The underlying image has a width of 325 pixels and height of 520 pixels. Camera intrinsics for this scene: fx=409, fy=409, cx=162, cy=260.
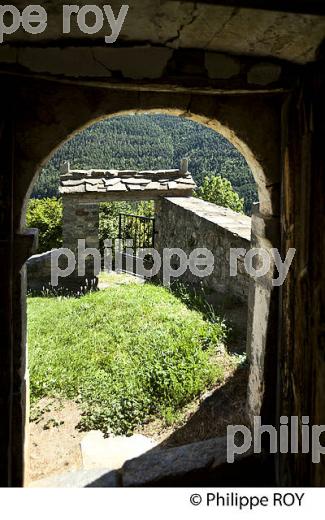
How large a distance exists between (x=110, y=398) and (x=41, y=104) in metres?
2.73

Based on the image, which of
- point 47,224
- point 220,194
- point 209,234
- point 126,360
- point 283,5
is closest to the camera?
point 283,5

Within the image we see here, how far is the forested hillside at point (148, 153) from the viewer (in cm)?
2967

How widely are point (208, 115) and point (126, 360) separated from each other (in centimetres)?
289

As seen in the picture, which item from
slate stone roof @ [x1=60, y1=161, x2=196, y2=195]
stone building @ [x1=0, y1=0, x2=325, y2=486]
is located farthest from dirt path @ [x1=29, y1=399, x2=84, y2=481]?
slate stone roof @ [x1=60, y1=161, x2=196, y2=195]

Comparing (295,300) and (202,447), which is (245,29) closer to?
(295,300)

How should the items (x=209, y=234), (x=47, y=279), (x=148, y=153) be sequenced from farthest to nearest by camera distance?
(x=148, y=153), (x=47, y=279), (x=209, y=234)

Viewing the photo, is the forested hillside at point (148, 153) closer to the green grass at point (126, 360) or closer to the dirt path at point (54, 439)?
the green grass at point (126, 360)

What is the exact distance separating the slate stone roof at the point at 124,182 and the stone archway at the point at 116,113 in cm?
695

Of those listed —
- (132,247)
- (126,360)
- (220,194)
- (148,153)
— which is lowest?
(126,360)

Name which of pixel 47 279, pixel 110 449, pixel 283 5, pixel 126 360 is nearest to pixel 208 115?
pixel 283 5

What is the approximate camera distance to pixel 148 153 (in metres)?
33.0

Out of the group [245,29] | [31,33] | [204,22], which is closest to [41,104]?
[31,33]

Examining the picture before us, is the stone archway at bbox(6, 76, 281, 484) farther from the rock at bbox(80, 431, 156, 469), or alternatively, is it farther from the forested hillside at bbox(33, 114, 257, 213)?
the forested hillside at bbox(33, 114, 257, 213)

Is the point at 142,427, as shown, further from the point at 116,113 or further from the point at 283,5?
the point at 283,5
